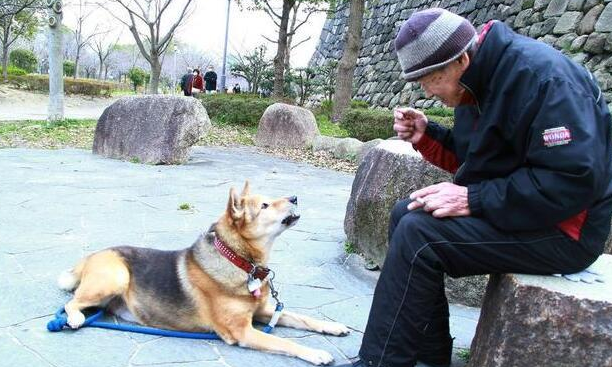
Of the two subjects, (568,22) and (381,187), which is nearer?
(381,187)

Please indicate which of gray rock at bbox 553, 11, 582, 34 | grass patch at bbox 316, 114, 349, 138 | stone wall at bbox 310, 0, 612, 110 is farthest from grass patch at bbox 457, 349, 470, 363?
grass patch at bbox 316, 114, 349, 138

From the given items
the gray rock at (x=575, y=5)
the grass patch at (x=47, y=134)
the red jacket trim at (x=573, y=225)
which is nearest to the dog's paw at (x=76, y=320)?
the red jacket trim at (x=573, y=225)

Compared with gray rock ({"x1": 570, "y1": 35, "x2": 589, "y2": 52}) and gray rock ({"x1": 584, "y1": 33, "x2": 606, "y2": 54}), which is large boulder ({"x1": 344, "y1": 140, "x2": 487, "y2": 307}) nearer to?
gray rock ({"x1": 584, "y1": 33, "x2": 606, "y2": 54})

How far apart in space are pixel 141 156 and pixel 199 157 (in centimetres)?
159

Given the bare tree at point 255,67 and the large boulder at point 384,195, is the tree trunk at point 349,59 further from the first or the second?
the large boulder at point 384,195

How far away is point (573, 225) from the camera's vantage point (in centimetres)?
233

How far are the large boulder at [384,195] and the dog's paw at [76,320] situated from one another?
98.6 inches

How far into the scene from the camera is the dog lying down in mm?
3227

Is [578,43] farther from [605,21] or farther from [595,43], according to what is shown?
[605,21]

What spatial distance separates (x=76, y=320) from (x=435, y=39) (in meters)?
2.58

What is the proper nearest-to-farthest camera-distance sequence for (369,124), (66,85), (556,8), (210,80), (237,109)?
(556,8), (369,124), (237,109), (210,80), (66,85)

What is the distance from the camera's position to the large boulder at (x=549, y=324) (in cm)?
219

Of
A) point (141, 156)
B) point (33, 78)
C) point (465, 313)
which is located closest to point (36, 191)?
point (141, 156)

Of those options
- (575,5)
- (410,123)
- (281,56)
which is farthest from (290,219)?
(281,56)
